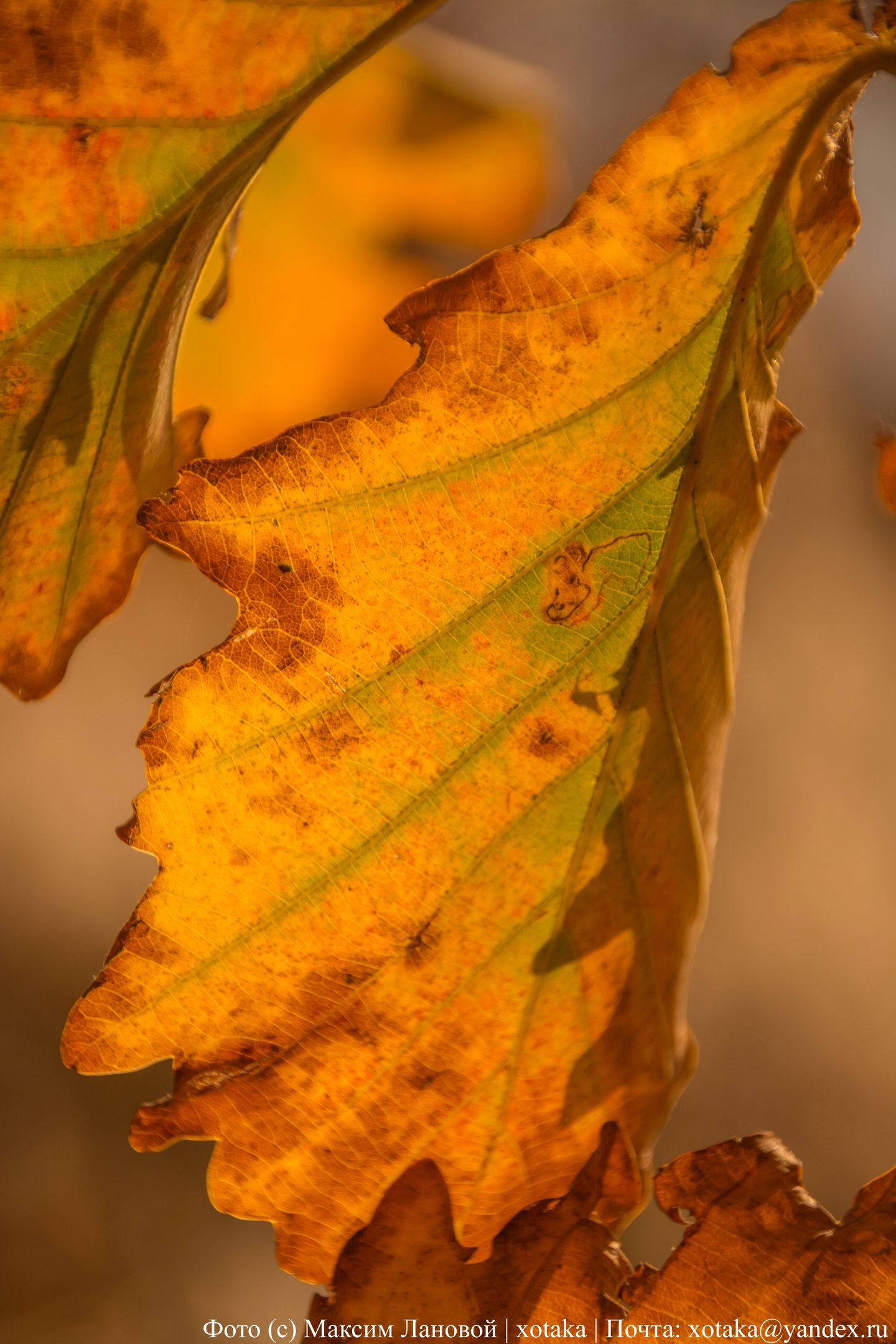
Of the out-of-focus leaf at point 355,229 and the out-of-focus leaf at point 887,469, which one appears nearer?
the out-of-focus leaf at point 887,469

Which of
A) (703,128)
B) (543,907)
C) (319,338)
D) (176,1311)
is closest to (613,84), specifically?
(319,338)

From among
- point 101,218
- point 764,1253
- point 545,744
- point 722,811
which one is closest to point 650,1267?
point 764,1253

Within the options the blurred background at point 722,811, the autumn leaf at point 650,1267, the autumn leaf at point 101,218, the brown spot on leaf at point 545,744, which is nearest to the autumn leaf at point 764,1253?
the autumn leaf at point 650,1267

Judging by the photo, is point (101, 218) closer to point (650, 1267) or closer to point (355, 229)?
point (355, 229)

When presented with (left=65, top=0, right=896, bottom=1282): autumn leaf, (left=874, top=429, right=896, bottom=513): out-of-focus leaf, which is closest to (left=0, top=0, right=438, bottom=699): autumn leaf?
(left=65, top=0, right=896, bottom=1282): autumn leaf

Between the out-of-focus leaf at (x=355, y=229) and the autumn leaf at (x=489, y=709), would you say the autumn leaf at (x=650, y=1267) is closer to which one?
the autumn leaf at (x=489, y=709)

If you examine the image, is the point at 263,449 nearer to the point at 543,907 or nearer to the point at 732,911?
the point at 543,907
